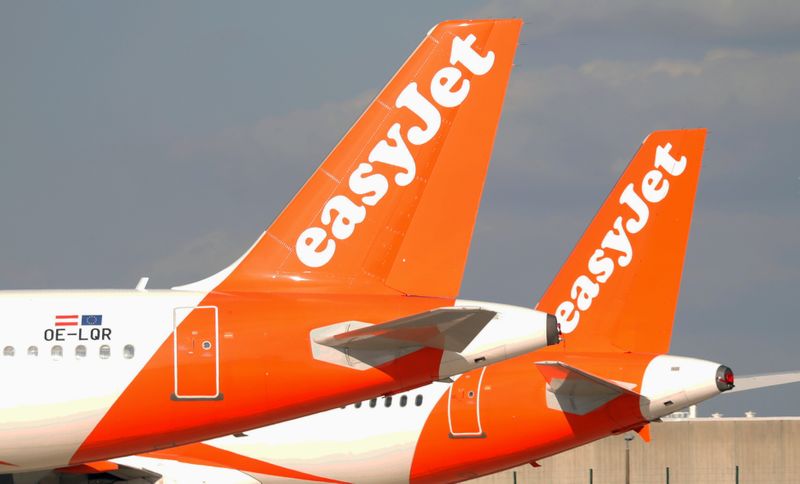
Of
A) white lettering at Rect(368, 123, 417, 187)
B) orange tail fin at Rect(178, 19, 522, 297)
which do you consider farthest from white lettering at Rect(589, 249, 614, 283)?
white lettering at Rect(368, 123, 417, 187)

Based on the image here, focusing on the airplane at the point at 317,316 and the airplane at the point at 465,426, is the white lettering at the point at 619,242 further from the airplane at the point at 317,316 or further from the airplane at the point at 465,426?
the airplane at the point at 317,316

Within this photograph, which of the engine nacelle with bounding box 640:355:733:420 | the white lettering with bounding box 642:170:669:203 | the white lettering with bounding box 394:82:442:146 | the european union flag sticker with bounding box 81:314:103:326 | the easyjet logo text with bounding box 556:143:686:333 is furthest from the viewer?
the white lettering with bounding box 642:170:669:203

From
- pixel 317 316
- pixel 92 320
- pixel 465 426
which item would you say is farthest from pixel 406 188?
pixel 465 426

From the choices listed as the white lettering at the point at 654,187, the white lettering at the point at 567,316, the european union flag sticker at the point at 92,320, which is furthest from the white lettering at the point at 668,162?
the european union flag sticker at the point at 92,320

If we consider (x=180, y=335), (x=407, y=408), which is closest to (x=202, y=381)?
(x=180, y=335)

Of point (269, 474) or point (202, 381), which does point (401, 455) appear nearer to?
point (269, 474)

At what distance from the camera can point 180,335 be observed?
19812mm

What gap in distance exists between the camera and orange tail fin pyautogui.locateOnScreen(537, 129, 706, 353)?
3044cm

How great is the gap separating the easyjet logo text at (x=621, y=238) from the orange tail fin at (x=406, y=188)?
10741mm

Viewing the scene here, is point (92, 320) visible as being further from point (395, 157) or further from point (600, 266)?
point (600, 266)

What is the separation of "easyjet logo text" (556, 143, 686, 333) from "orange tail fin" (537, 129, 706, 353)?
0.07 ft

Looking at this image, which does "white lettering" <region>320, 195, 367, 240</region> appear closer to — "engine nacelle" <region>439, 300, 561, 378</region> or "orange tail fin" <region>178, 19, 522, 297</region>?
"orange tail fin" <region>178, 19, 522, 297</region>

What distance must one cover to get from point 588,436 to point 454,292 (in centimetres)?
812

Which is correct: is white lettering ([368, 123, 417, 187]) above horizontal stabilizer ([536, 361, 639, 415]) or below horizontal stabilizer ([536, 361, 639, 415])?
above
